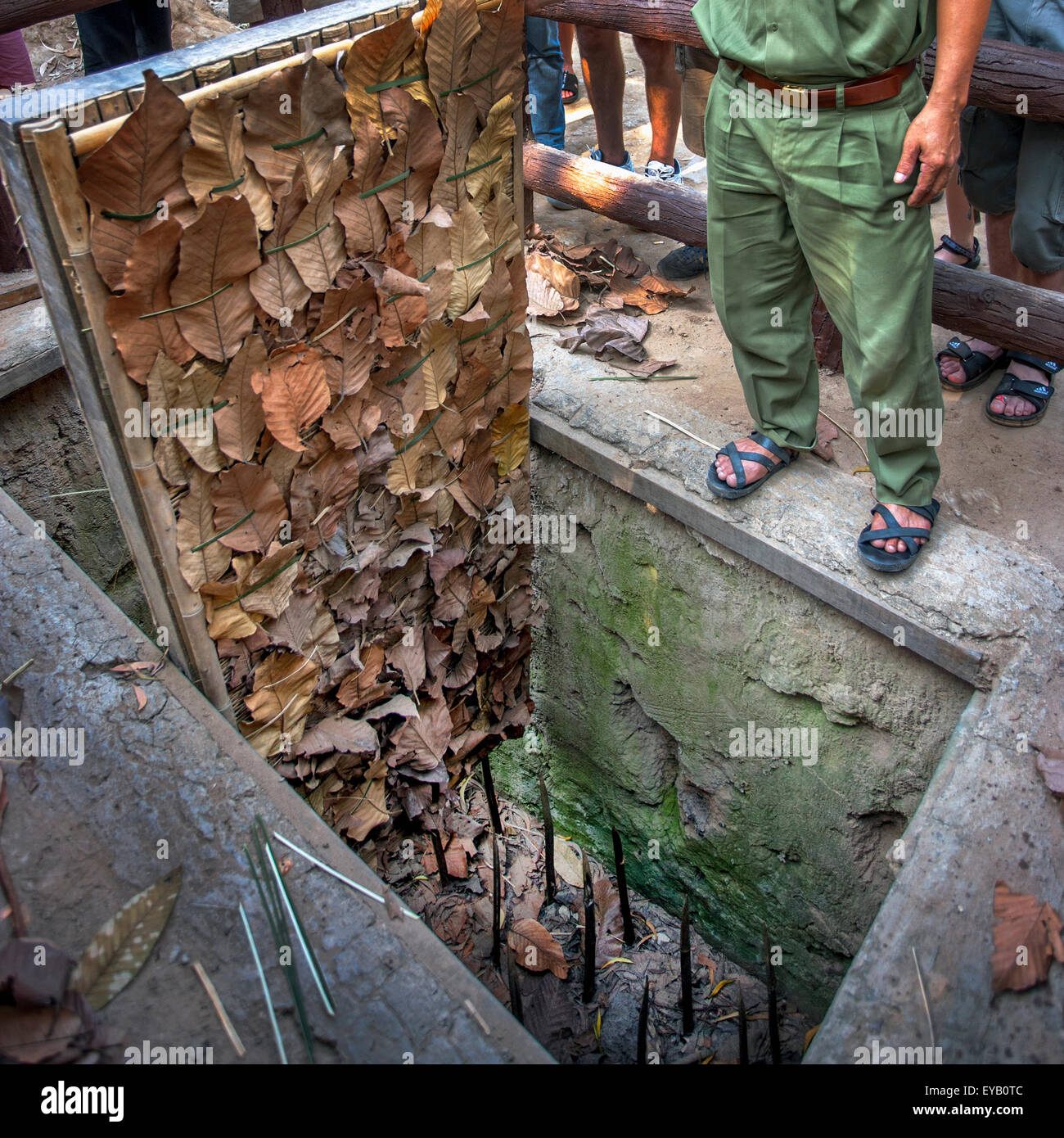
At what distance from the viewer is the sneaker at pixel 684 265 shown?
3273 mm

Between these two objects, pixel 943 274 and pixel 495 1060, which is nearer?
pixel 495 1060

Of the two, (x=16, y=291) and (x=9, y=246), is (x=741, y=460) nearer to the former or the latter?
(x=16, y=291)

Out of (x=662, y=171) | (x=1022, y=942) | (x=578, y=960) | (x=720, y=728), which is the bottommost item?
(x=578, y=960)

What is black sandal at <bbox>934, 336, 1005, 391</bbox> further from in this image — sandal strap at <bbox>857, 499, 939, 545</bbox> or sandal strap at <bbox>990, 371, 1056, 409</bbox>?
sandal strap at <bbox>857, 499, 939, 545</bbox>

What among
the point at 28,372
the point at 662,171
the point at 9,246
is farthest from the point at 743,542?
the point at 9,246

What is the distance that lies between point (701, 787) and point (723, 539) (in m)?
0.90

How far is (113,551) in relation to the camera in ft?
10.9

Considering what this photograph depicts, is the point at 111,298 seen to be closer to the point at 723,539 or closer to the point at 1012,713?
the point at 723,539

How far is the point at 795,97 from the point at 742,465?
2.75 feet

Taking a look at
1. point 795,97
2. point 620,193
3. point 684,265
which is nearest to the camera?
point 795,97

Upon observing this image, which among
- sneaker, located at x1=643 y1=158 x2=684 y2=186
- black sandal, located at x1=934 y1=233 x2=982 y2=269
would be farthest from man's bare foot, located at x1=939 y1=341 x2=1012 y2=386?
sneaker, located at x1=643 y1=158 x2=684 y2=186

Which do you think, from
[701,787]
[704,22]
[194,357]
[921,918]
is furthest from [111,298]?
[701,787]

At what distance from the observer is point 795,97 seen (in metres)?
1.81
